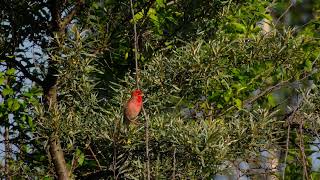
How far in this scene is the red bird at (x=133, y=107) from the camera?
4.27 metres

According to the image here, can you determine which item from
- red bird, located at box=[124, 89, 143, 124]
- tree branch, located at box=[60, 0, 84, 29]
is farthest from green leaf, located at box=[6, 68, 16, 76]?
red bird, located at box=[124, 89, 143, 124]

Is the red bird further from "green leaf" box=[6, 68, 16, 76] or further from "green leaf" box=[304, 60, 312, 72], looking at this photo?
"green leaf" box=[304, 60, 312, 72]

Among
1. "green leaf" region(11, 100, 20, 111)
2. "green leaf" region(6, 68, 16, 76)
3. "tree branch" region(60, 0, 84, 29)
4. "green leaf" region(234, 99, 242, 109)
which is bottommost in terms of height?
"green leaf" region(11, 100, 20, 111)

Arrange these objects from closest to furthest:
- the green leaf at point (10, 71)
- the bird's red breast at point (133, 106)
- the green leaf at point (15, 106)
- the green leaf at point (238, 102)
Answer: the bird's red breast at point (133, 106), the green leaf at point (10, 71), the green leaf at point (15, 106), the green leaf at point (238, 102)

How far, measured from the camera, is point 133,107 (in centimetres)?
439

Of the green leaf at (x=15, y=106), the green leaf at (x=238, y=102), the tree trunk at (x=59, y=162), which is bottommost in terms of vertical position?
the tree trunk at (x=59, y=162)

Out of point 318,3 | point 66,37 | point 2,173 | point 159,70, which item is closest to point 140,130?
point 159,70

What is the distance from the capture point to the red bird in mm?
4275

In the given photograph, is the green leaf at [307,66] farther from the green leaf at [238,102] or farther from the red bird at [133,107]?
the red bird at [133,107]

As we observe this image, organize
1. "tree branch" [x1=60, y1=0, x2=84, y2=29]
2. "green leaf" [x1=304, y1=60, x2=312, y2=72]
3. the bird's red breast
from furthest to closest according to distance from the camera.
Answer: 1. "green leaf" [x1=304, y1=60, x2=312, y2=72]
2. "tree branch" [x1=60, y1=0, x2=84, y2=29]
3. the bird's red breast

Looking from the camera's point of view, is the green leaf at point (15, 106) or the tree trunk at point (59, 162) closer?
the tree trunk at point (59, 162)

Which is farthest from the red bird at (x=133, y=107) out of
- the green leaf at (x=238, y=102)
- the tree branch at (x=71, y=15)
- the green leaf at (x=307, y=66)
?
the green leaf at (x=307, y=66)

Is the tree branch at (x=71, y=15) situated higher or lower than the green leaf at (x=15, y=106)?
higher

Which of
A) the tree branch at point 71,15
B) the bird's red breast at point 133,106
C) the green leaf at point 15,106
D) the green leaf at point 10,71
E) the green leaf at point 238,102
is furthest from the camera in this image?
the green leaf at point 238,102
